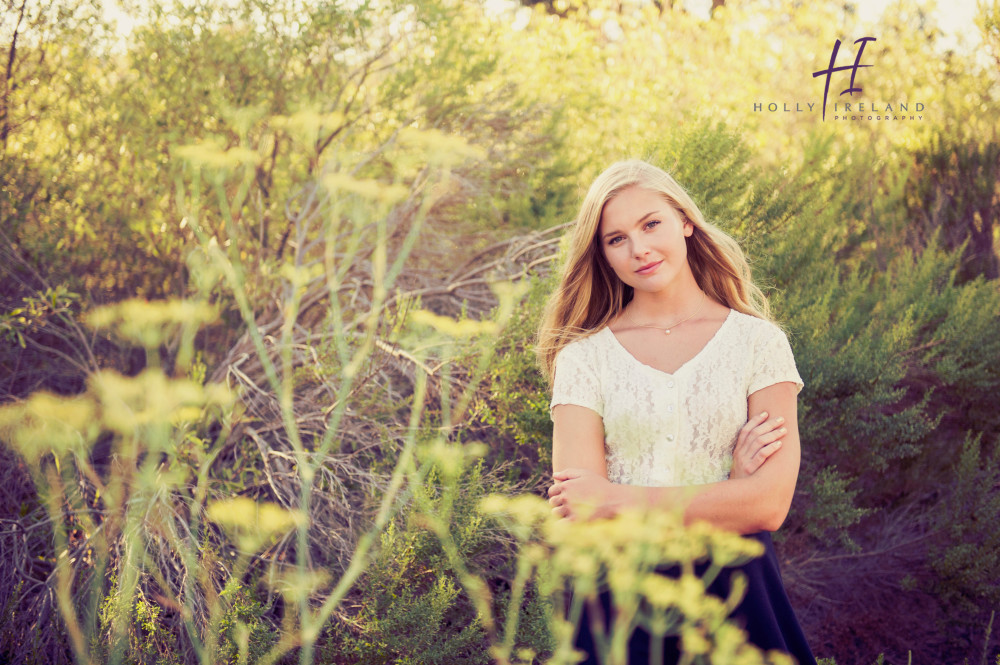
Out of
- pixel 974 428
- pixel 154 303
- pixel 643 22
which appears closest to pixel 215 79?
pixel 154 303

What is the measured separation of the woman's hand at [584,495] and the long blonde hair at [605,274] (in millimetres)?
435

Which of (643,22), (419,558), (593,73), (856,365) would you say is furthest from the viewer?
(643,22)

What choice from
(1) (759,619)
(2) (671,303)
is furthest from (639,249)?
(1) (759,619)

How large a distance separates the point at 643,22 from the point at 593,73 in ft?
14.2

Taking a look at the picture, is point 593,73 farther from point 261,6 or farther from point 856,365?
point 856,365

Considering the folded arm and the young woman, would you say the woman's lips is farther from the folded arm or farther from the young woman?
the folded arm

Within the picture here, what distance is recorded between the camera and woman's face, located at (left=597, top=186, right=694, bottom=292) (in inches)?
80.0

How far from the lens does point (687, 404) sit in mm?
1916

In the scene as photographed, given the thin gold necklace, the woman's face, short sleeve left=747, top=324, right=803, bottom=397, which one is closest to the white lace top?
short sleeve left=747, top=324, right=803, bottom=397

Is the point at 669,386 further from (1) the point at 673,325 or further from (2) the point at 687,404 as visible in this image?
(1) the point at 673,325

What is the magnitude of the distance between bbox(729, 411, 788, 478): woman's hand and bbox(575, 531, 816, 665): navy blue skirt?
0.17m

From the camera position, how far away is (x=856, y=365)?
3.55 meters

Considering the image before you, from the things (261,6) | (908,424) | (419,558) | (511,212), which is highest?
(261,6)

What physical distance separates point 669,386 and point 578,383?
0.24m
